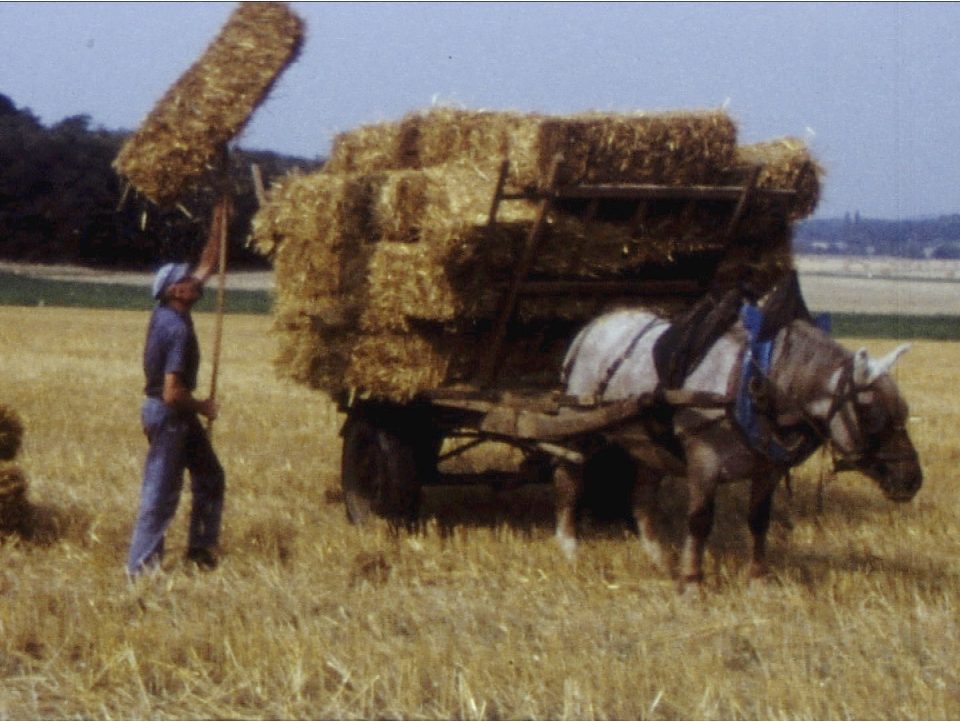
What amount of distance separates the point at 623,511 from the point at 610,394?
2.05m

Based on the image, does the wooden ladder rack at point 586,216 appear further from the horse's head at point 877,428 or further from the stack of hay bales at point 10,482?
the stack of hay bales at point 10,482

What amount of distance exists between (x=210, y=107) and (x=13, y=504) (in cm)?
260

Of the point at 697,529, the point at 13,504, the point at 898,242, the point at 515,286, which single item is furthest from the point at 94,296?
the point at 898,242

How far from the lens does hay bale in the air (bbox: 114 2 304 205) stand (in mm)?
9609

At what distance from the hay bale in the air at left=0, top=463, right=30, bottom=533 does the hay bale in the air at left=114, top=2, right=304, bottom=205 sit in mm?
1949

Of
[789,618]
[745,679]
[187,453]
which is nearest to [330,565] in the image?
[187,453]

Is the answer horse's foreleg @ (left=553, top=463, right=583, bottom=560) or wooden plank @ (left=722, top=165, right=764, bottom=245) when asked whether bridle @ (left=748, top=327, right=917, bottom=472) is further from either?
horse's foreleg @ (left=553, top=463, right=583, bottom=560)

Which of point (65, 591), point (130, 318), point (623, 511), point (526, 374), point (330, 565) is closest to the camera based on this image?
point (65, 591)

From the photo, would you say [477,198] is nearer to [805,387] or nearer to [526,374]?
[526,374]

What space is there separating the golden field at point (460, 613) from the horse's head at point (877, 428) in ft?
2.02

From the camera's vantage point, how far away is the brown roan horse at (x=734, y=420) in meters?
8.30

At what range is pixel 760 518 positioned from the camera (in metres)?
9.20

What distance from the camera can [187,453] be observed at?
30.9 ft

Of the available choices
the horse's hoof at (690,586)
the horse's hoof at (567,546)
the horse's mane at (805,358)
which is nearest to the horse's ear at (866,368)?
the horse's mane at (805,358)
